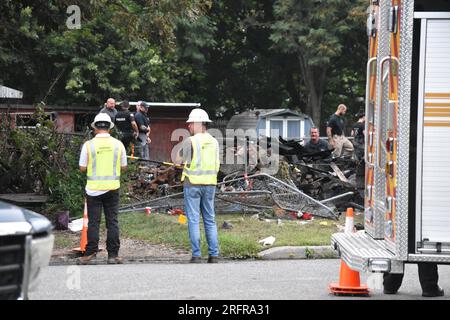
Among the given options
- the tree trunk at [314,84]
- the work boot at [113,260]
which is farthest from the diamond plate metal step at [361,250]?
the tree trunk at [314,84]

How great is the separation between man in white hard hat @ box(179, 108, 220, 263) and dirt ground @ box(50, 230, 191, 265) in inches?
18.5

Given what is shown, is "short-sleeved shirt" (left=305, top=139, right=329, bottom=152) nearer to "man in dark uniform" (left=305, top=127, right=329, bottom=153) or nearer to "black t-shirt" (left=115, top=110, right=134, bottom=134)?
"man in dark uniform" (left=305, top=127, right=329, bottom=153)

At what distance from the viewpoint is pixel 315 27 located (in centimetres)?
4522

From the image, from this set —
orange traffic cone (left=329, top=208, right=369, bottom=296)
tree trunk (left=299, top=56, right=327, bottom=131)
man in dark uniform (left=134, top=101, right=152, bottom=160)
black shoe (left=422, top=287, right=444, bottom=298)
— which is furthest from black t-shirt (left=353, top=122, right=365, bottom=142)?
tree trunk (left=299, top=56, right=327, bottom=131)

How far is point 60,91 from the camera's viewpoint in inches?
1634

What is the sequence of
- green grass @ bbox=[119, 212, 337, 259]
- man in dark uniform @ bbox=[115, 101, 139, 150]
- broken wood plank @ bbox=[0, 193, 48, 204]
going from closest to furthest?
green grass @ bbox=[119, 212, 337, 259] < broken wood plank @ bbox=[0, 193, 48, 204] < man in dark uniform @ bbox=[115, 101, 139, 150]

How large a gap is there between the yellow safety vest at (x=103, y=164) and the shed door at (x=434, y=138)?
5.37 meters

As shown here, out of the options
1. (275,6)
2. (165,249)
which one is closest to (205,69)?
(275,6)

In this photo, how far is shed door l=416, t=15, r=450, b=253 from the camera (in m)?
9.45

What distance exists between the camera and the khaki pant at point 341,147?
24684mm

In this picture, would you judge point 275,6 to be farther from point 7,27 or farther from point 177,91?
point 7,27

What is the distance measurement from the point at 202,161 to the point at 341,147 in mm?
11372

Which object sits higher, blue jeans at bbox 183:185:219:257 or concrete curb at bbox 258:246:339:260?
blue jeans at bbox 183:185:219:257

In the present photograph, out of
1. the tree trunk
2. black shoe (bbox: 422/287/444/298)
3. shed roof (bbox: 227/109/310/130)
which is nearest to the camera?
black shoe (bbox: 422/287/444/298)
